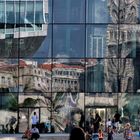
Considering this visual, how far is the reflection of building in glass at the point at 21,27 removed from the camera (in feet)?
107

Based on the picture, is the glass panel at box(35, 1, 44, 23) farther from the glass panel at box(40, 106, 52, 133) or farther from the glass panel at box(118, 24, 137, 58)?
the glass panel at box(40, 106, 52, 133)

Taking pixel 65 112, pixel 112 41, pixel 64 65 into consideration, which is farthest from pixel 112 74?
pixel 65 112

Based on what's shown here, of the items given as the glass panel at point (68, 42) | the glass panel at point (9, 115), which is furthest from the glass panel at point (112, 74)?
the glass panel at point (9, 115)

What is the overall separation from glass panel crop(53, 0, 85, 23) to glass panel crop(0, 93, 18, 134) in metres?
5.25

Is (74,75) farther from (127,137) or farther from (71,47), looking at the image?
(127,137)

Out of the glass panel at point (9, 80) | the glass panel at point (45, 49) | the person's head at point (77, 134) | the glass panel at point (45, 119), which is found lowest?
the glass panel at point (45, 119)

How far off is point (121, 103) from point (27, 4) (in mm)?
7971

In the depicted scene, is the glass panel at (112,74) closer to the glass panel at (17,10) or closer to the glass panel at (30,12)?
the glass panel at (30,12)

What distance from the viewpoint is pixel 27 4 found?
109 ft

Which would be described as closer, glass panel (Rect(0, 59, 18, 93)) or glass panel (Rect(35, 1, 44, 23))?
glass panel (Rect(0, 59, 18, 93))

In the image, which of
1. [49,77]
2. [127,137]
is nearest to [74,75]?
[49,77]

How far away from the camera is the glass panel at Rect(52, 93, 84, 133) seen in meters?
32.2

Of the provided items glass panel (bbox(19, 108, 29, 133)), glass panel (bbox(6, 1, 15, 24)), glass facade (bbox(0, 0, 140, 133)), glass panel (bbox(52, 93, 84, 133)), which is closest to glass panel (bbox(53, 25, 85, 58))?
glass facade (bbox(0, 0, 140, 133))

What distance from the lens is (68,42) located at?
3259 centimetres
